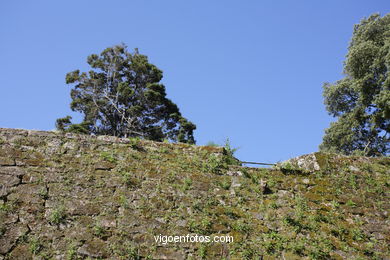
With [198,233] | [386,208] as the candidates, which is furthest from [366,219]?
[198,233]

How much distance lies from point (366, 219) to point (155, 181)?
3.92 meters

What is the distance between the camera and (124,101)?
24.9 metres

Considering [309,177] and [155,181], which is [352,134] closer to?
[309,177]

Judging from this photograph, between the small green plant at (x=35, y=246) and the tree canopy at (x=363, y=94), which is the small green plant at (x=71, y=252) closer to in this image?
the small green plant at (x=35, y=246)

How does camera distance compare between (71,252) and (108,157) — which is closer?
(71,252)

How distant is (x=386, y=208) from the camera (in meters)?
6.10

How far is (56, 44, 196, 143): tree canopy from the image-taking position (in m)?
23.0

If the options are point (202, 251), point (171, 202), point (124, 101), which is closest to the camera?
point (202, 251)

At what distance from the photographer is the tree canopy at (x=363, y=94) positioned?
16500 millimetres

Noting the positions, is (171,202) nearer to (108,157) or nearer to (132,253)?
(132,253)

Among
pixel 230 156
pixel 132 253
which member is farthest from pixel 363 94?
pixel 132 253

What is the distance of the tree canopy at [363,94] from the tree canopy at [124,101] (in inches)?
371

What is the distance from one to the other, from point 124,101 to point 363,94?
16.4 m

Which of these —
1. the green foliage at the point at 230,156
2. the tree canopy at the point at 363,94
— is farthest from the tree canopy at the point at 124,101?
the green foliage at the point at 230,156
